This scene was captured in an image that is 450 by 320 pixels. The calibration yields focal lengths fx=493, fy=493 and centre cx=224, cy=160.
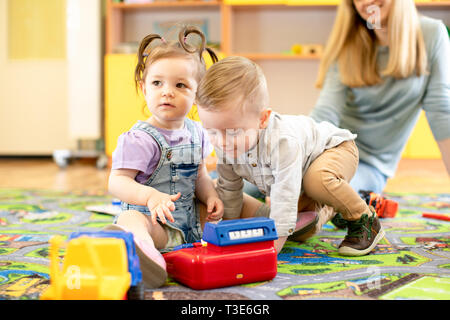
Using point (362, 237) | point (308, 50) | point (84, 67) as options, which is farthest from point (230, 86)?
point (84, 67)

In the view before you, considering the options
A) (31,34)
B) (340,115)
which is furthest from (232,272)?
(31,34)

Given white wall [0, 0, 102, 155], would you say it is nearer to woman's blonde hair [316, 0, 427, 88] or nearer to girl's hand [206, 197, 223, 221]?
woman's blonde hair [316, 0, 427, 88]

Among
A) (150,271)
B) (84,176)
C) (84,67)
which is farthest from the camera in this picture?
(84,67)

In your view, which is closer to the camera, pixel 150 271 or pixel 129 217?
pixel 150 271

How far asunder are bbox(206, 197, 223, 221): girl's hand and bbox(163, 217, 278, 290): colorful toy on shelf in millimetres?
180

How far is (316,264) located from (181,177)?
0.29m

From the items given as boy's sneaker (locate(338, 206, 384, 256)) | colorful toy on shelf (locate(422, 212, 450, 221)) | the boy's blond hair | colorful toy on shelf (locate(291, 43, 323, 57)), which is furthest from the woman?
colorful toy on shelf (locate(291, 43, 323, 57))

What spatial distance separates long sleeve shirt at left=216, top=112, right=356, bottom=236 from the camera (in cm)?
85

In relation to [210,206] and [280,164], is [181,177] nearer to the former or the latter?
[210,206]

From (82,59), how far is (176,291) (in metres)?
2.19

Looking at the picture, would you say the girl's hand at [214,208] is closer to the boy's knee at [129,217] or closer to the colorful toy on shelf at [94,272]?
the boy's knee at [129,217]

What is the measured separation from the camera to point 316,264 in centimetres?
85

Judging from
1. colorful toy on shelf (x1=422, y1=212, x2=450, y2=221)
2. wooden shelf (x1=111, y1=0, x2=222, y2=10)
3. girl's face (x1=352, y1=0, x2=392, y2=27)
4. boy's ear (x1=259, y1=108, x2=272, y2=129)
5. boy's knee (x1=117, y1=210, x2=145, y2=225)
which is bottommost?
colorful toy on shelf (x1=422, y1=212, x2=450, y2=221)
